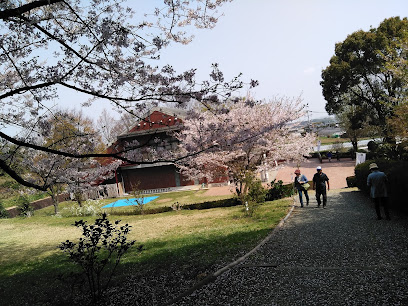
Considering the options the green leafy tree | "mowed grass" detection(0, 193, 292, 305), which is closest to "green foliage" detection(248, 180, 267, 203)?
"mowed grass" detection(0, 193, 292, 305)

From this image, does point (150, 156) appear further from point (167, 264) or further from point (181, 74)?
point (167, 264)

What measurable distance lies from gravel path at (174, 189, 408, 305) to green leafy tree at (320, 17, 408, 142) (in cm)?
2051

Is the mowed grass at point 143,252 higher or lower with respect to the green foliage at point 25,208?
lower

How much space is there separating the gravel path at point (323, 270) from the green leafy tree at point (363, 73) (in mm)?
20514

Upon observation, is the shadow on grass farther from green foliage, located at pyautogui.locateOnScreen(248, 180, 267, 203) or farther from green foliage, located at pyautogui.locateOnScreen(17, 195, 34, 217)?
green foliage, located at pyautogui.locateOnScreen(17, 195, 34, 217)

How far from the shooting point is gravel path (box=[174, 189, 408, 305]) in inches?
174

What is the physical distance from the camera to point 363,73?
1075 inches

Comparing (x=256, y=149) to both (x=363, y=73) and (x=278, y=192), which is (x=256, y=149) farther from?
(x=363, y=73)

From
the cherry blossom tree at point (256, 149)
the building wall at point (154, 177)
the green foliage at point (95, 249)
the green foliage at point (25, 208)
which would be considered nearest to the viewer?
the green foliage at point (95, 249)

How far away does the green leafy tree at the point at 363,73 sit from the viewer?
25406 millimetres

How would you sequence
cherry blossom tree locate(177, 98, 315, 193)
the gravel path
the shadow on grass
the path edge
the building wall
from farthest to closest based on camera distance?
the building wall < cherry blossom tree locate(177, 98, 315, 193) < the shadow on grass < the path edge < the gravel path

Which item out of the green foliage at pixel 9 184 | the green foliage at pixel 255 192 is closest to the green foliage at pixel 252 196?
the green foliage at pixel 255 192

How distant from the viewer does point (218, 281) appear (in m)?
5.35

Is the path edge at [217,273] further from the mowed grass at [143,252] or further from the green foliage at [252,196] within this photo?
the green foliage at [252,196]
